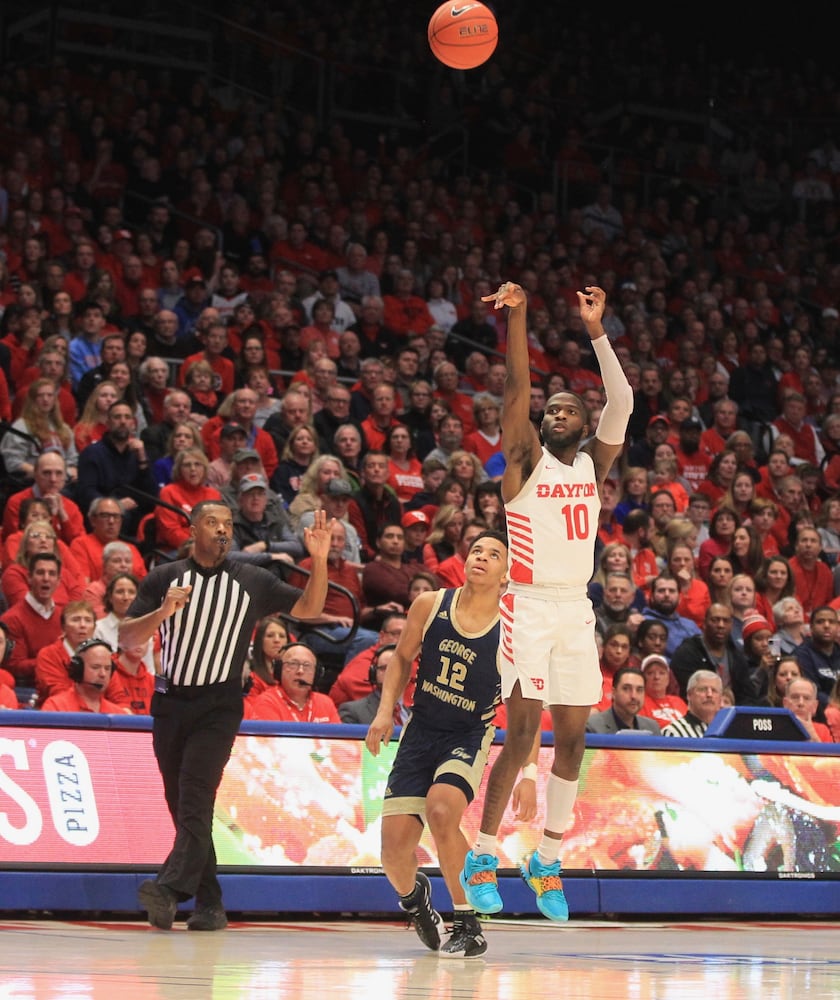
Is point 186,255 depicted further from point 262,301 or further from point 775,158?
point 775,158

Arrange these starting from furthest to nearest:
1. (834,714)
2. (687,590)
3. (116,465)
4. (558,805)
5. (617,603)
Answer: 1. (687,590)
2. (617,603)
3. (116,465)
4. (834,714)
5. (558,805)

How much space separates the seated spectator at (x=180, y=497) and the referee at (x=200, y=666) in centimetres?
383

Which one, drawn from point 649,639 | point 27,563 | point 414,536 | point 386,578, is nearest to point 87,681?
point 27,563

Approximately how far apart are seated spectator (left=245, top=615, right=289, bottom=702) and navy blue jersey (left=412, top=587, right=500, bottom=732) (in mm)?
2870

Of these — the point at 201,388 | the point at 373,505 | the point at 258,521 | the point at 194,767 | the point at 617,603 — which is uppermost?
the point at 201,388

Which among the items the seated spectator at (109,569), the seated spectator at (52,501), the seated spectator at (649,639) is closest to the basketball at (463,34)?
the seated spectator at (109,569)

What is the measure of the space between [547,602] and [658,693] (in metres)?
4.80

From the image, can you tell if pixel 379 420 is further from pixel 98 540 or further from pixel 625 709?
pixel 625 709

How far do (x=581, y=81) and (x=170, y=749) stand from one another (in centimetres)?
2091

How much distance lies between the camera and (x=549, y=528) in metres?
8.32

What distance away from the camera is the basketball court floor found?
6.23 meters

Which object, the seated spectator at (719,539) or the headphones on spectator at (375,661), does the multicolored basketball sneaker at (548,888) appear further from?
the seated spectator at (719,539)

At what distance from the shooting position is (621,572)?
46.6ft

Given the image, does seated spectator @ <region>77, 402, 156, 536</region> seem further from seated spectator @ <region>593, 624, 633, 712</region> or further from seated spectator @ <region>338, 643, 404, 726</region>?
seated spectator @ <region>593, 624, 633, 712</region>
